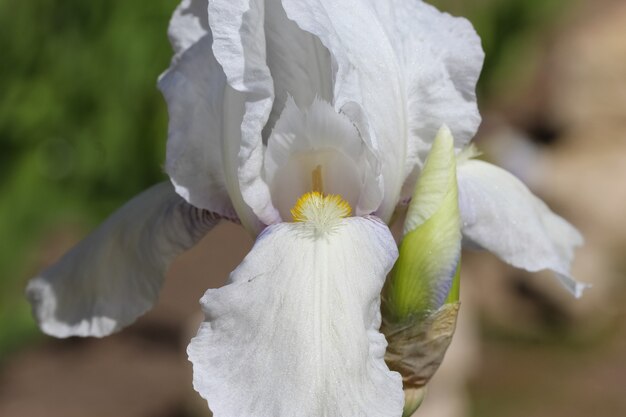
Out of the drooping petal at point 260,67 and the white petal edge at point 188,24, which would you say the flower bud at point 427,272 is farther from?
the white petal edge at point 188,24

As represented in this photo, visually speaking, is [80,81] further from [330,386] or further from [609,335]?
[330,386]

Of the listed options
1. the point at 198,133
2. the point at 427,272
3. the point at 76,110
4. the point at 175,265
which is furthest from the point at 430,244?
the point at 175,265

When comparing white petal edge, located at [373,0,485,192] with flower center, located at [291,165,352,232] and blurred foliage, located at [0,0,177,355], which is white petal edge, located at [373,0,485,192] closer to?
flower center, located at [291,165,352,232]

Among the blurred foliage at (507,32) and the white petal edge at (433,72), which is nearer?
the white petal edge at (433,72)

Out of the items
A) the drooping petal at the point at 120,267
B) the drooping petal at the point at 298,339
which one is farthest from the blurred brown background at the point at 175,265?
the drooping petal at the point at 298,339

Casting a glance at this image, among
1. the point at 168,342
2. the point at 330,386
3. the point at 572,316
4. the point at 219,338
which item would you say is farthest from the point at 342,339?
the point at 572,316

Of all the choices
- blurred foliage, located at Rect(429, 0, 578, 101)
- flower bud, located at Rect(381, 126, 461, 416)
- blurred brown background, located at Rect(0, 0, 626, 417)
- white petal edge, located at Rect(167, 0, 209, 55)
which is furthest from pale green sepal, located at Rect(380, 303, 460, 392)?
blurred foliage, located at Rect(429, 0, 578, 101)
